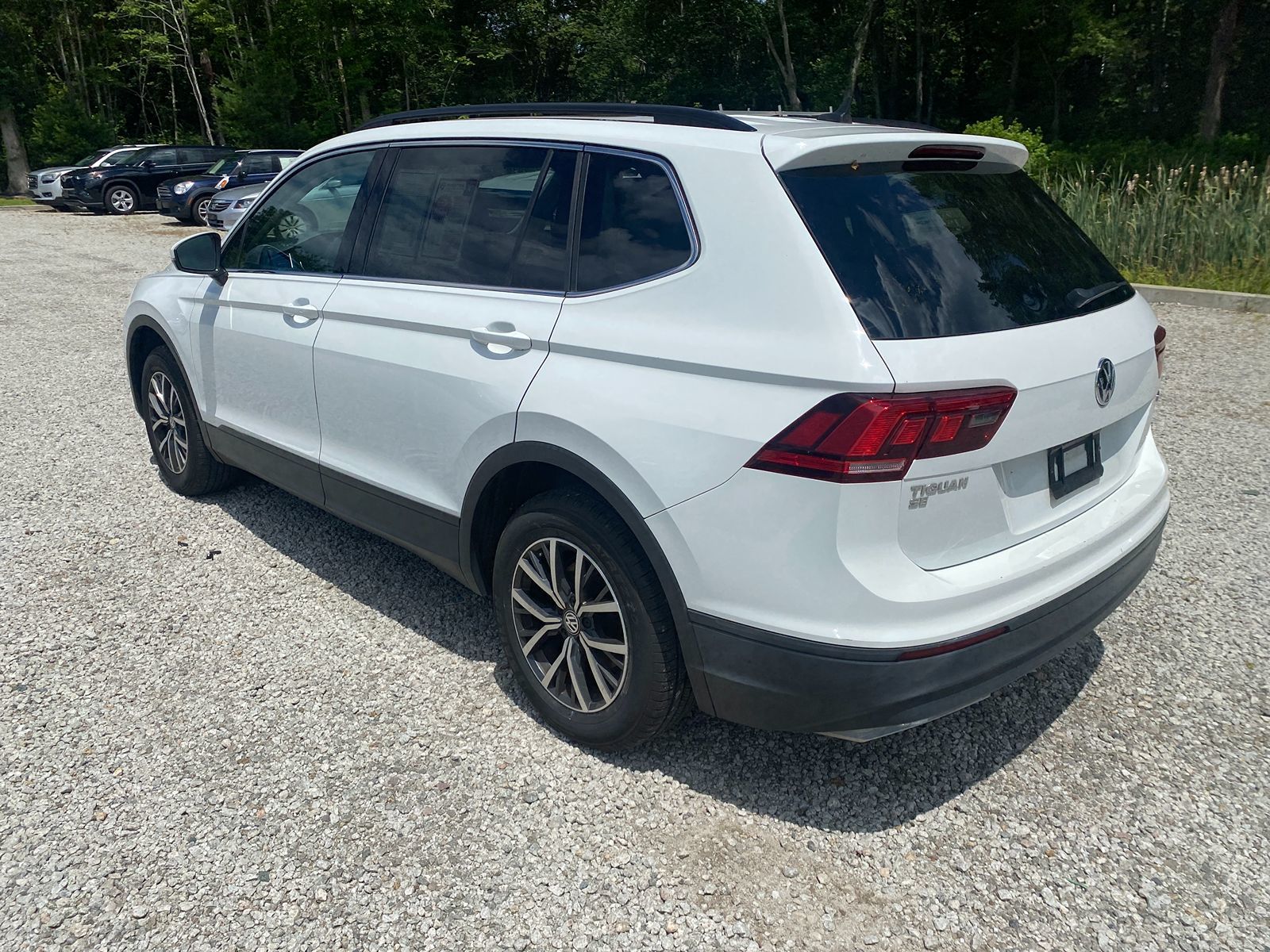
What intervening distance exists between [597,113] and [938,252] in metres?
1.24

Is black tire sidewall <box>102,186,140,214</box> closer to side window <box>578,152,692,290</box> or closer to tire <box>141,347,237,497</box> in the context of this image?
tire <box>141,347,237,497</box>

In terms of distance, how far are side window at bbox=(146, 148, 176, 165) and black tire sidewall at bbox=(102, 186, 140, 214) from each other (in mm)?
1016

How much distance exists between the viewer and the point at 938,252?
256 centimetres

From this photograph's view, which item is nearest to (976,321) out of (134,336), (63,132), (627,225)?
(627,225)

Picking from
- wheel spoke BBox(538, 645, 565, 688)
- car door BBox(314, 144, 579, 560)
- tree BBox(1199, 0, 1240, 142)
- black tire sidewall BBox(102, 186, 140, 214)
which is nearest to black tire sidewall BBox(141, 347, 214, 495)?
car door BBox(314, 144, 579, 560)

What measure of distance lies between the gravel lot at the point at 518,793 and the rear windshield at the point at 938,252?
143 centimetres

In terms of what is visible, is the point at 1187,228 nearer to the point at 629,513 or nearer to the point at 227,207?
the point at 629,513

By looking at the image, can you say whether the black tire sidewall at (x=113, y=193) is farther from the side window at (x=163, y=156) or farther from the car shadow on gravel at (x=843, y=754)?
the car shadow on gravel at (x=843, y=754)

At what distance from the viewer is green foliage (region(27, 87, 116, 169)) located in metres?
36.7

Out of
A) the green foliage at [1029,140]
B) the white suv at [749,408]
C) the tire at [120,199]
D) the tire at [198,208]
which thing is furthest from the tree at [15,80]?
the white suv at [749,408]

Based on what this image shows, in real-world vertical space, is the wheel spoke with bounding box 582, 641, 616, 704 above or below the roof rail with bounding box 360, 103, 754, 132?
below

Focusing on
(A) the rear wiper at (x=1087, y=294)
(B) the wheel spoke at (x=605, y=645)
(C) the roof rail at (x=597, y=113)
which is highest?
(C) the roof rail at (x=597, y=113)

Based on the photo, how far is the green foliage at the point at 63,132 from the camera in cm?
3666

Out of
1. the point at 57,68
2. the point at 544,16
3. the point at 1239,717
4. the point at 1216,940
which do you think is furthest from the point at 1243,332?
the point at 57,68
